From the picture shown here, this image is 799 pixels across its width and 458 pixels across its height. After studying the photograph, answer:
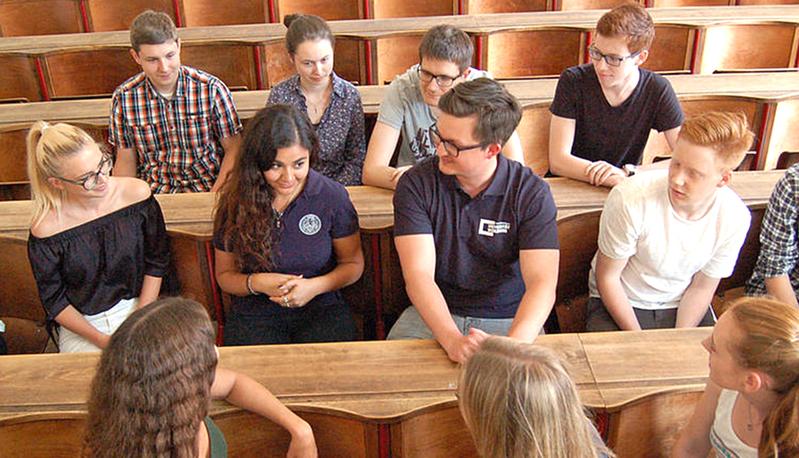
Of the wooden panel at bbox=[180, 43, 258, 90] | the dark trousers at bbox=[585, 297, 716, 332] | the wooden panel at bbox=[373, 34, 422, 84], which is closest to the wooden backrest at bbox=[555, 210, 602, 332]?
the dark trousers at bbox=[585, 297, 716, 332]

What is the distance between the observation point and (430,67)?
2105 mm

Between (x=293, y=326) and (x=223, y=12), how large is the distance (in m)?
2.92

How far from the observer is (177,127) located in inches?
98.4

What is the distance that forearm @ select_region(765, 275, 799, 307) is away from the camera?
72.0 inches

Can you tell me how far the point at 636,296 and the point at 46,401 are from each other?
1445 millimetres

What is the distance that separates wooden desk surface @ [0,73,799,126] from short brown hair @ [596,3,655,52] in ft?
1.52

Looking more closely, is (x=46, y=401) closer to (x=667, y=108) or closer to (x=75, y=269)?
(x=75, y=269)

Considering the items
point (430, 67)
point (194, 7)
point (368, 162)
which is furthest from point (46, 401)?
point (194, 7)

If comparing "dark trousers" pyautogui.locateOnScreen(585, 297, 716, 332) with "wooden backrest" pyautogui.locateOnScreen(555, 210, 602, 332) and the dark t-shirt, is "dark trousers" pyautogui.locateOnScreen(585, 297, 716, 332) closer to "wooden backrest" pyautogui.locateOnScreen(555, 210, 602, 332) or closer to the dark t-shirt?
"wooden backrest" pyautogui.locateOnScreen(555, 210, 602, 332)

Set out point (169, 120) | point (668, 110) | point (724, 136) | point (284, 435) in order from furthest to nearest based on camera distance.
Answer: point (169, 120)
point (668, 110)
point (724, 136)
point (284, 435)

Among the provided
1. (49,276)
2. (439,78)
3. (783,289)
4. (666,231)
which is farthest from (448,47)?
(49,276)

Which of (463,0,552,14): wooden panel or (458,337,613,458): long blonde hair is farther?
(463,0,552,14): wooden panel

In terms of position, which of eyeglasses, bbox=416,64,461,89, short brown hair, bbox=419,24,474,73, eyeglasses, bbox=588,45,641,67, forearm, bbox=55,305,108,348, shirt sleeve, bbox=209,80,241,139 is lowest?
forearm, bbox=55,305,108,348

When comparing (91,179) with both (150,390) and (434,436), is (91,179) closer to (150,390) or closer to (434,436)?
(150,390)
